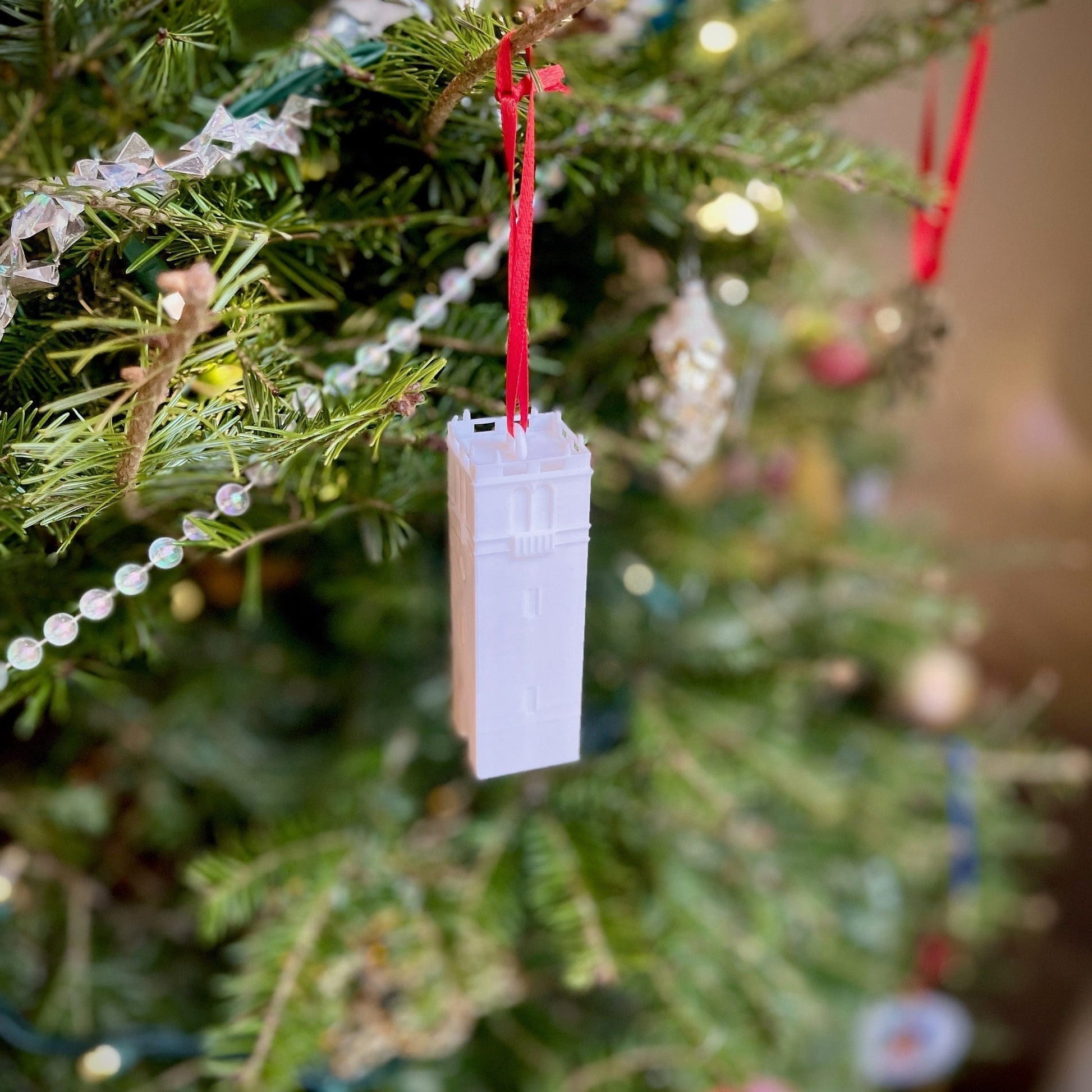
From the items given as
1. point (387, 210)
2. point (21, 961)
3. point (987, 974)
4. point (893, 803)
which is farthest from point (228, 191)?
point (987, 974)

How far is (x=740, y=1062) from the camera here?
1.69 feet

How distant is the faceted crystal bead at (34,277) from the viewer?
0.21m

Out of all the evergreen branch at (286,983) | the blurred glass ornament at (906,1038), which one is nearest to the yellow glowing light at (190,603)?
the evergreen branch at (286,983)


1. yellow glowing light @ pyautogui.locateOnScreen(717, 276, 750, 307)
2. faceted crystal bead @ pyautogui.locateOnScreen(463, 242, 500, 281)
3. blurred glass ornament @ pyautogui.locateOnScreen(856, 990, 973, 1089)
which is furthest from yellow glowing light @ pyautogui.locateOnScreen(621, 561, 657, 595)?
blurred glass ornament @ pyautogui.locateOnScreen(856, 990, 973, 1089)

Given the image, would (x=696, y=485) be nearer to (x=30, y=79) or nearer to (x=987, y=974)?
(x=30, y=79)

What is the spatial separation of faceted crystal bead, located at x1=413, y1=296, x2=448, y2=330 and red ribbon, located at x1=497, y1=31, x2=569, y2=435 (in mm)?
56

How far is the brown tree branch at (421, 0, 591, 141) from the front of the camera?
0.20 meters

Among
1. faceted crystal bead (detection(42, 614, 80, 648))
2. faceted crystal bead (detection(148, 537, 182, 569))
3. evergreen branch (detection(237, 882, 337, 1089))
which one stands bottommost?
evergreen branch (detection(237, 882, 337, 1089))

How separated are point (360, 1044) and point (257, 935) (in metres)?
0.09

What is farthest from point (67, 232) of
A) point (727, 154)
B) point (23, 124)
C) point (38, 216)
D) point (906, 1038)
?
point (906, 1038)

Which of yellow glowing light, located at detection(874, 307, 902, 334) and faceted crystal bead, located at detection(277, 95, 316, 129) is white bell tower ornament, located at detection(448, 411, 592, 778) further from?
yellow glowing light, located at detection(874, 307, 902, 334)

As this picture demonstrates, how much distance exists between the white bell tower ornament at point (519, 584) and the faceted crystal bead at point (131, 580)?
0.09 m

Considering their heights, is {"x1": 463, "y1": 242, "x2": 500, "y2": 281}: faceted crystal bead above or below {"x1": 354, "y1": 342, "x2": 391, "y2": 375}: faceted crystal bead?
above

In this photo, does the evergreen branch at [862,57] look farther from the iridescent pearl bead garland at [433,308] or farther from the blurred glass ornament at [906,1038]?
the blurred glass ornament at [906,1038]
